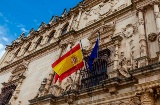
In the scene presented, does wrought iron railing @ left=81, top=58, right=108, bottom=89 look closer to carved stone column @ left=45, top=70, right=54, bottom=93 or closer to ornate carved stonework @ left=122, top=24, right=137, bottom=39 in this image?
ornate carved stonework @ left=122, top=24, right=137, bottom=39

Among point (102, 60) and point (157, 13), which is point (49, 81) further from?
point (157, 13)

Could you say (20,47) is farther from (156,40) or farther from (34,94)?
(156,40)

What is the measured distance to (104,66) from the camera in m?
10.6

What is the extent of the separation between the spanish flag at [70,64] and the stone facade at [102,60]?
0.62 meters

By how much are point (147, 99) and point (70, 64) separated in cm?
497

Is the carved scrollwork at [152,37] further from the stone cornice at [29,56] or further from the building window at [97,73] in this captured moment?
the stone cornice at [29,56]

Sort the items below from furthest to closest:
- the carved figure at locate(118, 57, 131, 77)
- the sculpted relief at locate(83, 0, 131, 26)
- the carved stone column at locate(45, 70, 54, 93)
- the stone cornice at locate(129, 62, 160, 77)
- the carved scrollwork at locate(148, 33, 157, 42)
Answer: the sculpted relief at locate(83, 0, 131, 26) < the carved stone column at locate(45, 70, 54, 93) < the carved scrollwork at locate(148, 33, 157, 42) < the carved figure at locate(118, 57, 131, 77) < the stone cornice at locate(129, 62, 160, 77)

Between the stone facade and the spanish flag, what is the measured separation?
617mm

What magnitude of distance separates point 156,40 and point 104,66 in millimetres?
2914

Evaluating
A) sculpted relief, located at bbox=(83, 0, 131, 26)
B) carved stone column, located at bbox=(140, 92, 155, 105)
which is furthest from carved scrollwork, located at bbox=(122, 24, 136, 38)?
carved stone column, located at bbox=(140, 92, 155, 105)

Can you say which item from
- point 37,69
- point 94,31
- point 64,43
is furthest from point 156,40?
point 37,69

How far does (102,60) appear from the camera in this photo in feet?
35.5

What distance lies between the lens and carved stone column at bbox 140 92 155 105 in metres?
6.77

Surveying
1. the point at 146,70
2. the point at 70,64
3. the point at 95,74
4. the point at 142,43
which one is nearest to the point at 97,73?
the point at 95,74
